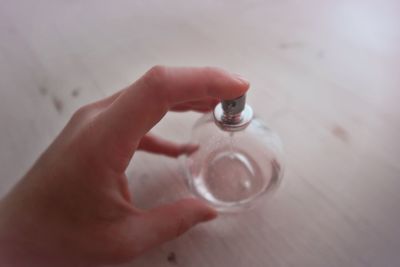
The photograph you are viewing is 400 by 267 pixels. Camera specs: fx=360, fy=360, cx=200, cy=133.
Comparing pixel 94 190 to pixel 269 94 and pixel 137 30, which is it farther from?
pixel 137 30

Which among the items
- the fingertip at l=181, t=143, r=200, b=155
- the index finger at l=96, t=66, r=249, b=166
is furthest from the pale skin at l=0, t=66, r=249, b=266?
the fingertip at l=181, t=143, r=200, b=155

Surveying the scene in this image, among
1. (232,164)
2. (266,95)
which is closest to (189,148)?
(232,164)

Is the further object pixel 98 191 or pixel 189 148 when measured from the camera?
pixel 189 148

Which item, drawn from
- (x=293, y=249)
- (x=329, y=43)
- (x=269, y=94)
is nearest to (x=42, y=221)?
(x=293, y=249)

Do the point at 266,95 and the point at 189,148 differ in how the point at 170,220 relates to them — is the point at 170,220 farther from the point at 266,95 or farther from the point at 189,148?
the point at 266,95

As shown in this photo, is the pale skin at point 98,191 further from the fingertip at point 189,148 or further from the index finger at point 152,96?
the fingertip at point 189,148

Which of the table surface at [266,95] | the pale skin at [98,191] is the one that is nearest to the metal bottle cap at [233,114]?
the pale skin at [98,191]

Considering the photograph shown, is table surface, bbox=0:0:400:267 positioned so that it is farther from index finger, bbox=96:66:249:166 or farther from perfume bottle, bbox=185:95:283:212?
index finger, bbox=96:66:249:166
